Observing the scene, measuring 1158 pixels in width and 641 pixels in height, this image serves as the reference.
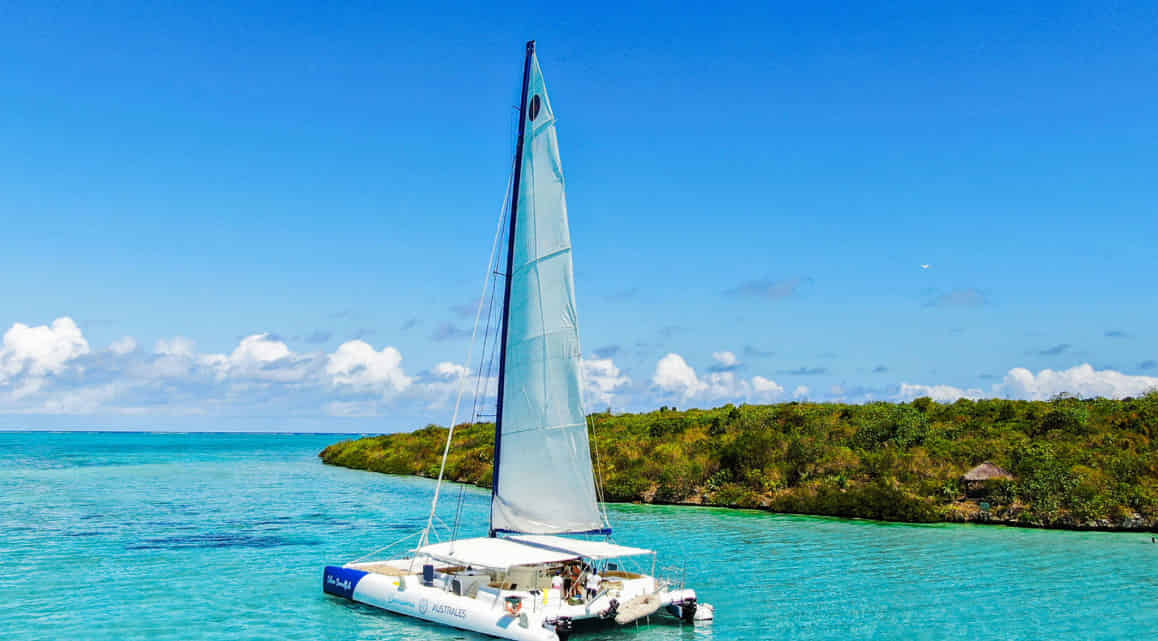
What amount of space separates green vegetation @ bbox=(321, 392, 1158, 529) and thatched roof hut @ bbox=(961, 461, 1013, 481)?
63 cm

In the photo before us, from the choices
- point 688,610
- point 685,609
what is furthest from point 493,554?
point 688,610

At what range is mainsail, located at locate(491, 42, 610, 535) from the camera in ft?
87.8

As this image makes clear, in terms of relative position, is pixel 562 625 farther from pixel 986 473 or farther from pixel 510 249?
pixel 986 473

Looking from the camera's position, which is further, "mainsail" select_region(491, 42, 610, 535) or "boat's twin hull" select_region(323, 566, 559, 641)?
"mainsail" select_region(491, 42, 610, 535)

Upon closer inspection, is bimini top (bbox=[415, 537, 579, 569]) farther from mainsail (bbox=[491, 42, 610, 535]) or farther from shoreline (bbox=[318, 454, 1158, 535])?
shoreline (bbox=[318, 454, 1158, 535])

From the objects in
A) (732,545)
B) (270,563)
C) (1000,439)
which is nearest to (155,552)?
(270,563)

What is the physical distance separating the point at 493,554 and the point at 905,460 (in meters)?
37.6

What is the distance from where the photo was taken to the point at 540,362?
88.4 ft

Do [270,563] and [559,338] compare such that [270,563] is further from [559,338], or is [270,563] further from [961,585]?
[961,585]

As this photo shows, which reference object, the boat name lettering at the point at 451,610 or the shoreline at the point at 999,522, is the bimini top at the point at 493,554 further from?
the shoreline at the point at 999,522

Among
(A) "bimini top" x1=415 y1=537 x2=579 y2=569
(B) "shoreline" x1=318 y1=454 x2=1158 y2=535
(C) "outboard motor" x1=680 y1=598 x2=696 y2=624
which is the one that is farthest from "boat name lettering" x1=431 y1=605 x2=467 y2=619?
(B) "shoreline" x1=318 y1=454 x2=1158 y2=535

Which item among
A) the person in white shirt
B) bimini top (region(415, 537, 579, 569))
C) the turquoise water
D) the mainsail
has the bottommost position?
the turquoise water

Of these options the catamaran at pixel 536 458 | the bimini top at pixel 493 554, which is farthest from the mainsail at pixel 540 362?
the bimini top at pixel 493 554

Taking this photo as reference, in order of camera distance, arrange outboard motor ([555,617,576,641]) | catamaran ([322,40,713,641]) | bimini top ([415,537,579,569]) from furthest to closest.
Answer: catamaran ([322,40,713,641]) → bimini top ([415,537,579,569]) → outboard motor ([555,617,576,641])
